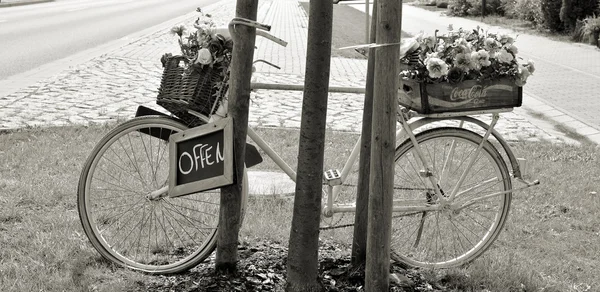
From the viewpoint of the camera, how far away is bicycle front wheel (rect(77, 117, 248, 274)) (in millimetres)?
3793

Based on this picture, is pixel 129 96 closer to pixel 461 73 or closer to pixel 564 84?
pixel 461 73

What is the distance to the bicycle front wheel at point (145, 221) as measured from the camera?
379 centimetres

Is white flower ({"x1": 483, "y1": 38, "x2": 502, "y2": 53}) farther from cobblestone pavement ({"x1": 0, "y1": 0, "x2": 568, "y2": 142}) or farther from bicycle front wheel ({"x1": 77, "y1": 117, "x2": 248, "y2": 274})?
cobblestone pavement ({"x1": 0, "y1": 0, "x2": 568, "y2": 142})

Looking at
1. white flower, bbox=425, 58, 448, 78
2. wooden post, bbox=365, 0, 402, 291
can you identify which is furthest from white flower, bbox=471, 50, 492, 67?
wooden post, bbox=365, 0, 402, 291

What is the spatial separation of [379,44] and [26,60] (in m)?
10.8

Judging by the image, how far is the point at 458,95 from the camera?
150 inches

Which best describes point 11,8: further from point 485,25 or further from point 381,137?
point 381,137

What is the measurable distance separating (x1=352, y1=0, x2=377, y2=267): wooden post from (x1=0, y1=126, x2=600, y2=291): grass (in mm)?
490

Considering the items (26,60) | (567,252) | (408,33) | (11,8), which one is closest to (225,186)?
(567,252)

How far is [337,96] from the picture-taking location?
10.1 meters

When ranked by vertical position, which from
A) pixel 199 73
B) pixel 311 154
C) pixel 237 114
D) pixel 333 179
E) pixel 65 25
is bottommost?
pixel 333 179

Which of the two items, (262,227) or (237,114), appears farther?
(262,227)

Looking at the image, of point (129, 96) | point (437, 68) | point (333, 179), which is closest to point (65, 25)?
point (129, 96)

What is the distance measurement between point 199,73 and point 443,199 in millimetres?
1469
